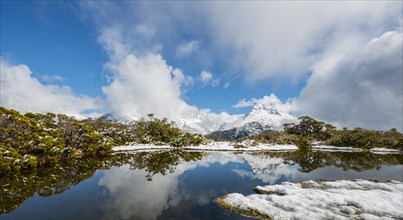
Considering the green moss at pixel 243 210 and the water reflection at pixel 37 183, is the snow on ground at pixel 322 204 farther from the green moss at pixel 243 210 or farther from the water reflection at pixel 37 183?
the water reflection at pixel 37 183

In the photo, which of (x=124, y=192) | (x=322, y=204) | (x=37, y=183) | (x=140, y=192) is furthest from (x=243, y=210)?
(x=37, y=183)

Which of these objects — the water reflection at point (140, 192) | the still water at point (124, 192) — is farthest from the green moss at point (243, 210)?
the water reflection at point (140, 192)

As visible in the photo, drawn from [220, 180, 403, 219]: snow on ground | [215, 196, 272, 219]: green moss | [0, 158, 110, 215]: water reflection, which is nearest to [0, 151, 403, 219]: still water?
[0, 158, 110, 215]: water reflection

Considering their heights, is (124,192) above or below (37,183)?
below

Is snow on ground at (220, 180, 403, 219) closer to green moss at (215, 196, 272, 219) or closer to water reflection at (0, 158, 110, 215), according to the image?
green moss at (215, 196, 272, 219)

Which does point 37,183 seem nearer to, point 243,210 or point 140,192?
point 140,192

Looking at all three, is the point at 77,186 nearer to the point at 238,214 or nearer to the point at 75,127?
the point at 238,214

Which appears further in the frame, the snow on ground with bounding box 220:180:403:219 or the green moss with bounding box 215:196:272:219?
the green moss with bounding box 215:196:272:219

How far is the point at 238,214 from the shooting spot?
17.5m

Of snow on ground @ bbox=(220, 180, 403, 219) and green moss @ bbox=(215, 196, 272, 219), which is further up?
snow on ground @ bbox=(220, 180, 403, 219)

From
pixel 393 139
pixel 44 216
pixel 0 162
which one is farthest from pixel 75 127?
pixel 393 139

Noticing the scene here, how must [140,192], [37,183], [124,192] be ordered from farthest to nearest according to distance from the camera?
[37,183], [124,192], [140,192]

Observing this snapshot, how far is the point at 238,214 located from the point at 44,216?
561 inches

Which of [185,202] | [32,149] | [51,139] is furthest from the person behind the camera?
[51,139]
